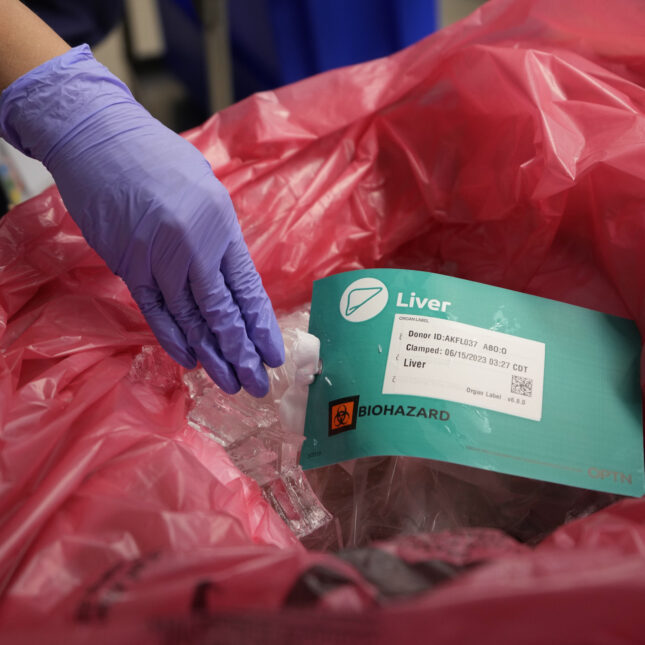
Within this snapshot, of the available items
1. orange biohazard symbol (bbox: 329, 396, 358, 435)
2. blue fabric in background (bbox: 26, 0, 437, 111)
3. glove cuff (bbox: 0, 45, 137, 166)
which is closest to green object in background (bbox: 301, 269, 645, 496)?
orange biohazard symbol (bbox: 329, 396, 358, 435)

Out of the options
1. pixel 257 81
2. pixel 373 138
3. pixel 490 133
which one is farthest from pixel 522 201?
pixel 257 81

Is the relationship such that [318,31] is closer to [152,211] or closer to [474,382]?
[152,211]

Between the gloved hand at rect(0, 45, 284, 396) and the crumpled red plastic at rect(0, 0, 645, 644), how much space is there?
65 mm

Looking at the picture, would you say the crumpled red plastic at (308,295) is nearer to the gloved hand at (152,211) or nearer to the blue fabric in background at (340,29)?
the gloved hand at (152,211)

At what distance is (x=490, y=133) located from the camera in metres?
0.74

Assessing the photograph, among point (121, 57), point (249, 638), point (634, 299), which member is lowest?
point (121, 57)

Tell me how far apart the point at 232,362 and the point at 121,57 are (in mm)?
1747

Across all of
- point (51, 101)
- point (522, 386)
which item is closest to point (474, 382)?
point (522, 386)

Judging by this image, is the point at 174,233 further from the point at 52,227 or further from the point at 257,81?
the point at 257,81

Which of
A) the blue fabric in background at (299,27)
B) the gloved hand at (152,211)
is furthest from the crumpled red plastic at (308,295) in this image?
the blue fabric in background at (299,27)

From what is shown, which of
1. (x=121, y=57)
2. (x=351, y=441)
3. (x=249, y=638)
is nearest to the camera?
(x=249, y=638)

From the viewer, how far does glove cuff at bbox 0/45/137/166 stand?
621 mm

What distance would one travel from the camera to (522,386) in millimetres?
594

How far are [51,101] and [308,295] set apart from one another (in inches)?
14.1
